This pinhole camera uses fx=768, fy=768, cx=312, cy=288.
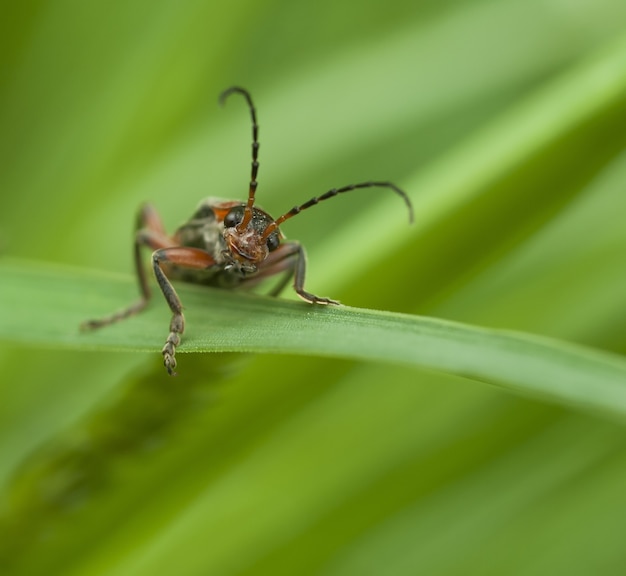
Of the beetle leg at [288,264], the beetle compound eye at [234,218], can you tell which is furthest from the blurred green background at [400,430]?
the beetle compound eye at [234,218]

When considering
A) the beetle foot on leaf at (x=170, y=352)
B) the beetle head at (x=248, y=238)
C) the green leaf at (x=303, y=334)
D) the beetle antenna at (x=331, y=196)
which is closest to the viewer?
the green leaf at (x=303, y=334)

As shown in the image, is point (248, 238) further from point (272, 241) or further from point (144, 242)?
point (144, 242)

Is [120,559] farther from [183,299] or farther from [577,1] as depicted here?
[577,1]

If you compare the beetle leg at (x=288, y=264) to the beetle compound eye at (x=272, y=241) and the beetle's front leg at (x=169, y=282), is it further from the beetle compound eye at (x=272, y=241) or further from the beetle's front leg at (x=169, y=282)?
the beetle's front leg at (x=169, y=282)

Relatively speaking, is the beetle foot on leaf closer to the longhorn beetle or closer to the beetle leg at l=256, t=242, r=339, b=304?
the longhorn beetle

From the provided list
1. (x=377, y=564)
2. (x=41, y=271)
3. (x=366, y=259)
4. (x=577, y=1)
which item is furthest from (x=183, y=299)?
(x=577, y=1)

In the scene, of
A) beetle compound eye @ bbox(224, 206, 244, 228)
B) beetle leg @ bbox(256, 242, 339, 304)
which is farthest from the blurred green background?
beetle compound eye @ bbox(224, 206, 244, 228)
